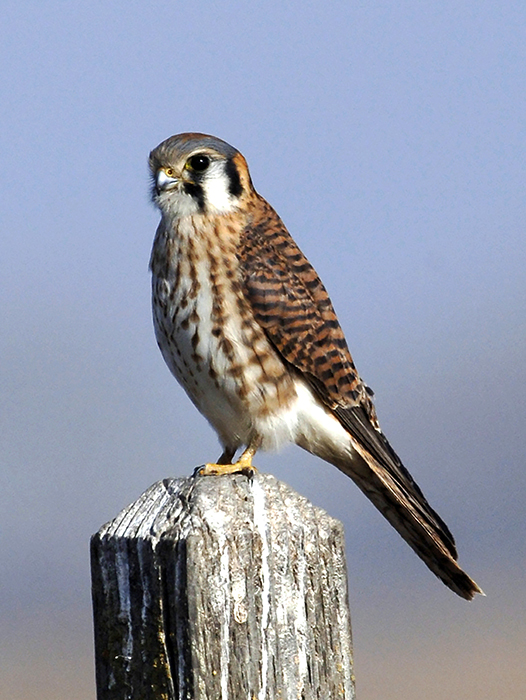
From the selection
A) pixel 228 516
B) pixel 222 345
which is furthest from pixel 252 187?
pixel 228 516

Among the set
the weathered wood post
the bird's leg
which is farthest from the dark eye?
the weathered wood post

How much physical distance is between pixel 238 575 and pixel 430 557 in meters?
1.70

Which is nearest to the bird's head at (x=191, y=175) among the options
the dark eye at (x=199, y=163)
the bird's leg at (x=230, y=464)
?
the dark eye at (x=199, y=163)

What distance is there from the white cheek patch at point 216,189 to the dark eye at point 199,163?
2 centimetres

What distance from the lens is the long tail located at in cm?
291

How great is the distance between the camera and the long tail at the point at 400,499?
115 inches

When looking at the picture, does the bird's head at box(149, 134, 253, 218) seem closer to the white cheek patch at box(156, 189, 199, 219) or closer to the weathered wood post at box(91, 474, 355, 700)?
the white cheek patch at box(156, 189, 199, 219)

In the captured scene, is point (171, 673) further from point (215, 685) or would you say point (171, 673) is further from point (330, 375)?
point (330, 375)

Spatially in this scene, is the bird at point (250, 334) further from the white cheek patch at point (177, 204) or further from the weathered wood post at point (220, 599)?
the weathered wood post at point (220, 599)

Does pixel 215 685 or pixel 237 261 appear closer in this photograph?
pixel 215 685

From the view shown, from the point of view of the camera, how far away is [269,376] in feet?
10.8

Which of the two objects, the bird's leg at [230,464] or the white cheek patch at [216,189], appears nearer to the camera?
the bird's leg at [230,464]

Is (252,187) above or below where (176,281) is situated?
above

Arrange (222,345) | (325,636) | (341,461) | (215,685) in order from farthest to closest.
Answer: (341,461), (222,345), (325,636), (215,685)
